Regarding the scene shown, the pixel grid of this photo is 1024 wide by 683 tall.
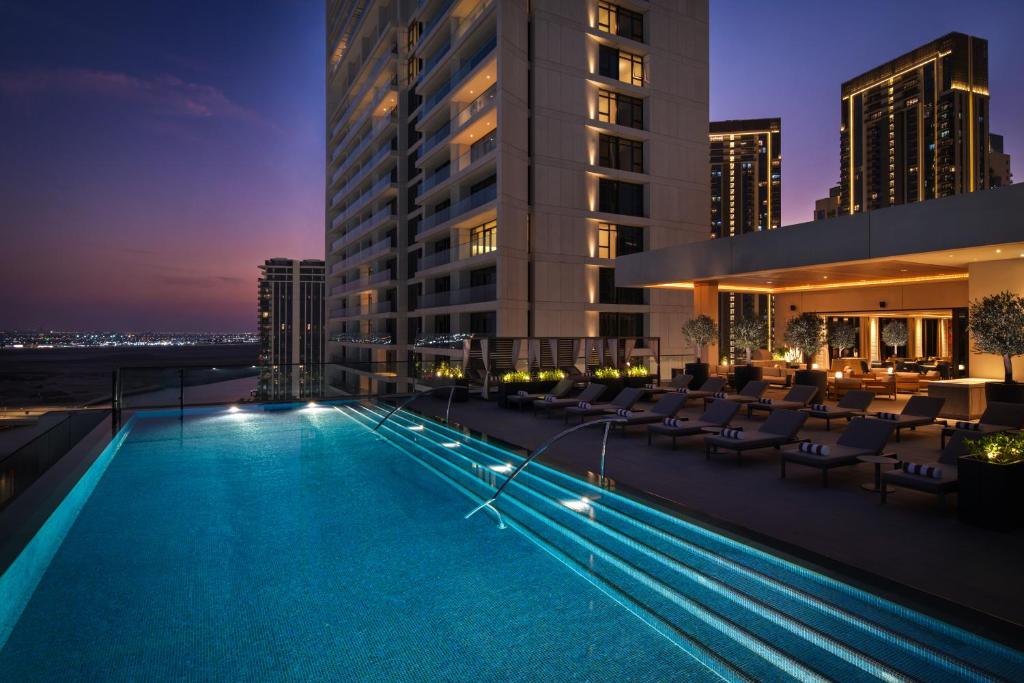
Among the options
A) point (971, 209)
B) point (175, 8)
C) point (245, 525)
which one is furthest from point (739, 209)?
point (245, 525)

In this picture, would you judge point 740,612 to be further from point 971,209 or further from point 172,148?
point 172,148

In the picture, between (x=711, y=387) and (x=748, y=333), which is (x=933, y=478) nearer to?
(x=711, y=387)

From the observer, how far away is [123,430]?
13500 millimetres

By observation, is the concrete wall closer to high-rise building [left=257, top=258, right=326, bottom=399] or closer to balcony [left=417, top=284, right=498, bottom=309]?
balcony [left=417, top=284, right=498, bottom=309]

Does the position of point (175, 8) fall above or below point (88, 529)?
above

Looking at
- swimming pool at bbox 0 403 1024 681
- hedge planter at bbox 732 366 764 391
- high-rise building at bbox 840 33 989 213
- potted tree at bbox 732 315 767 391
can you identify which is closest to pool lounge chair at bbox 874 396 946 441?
hedge planter at bbox 732 366 764 391

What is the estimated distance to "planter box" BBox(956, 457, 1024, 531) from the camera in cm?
593

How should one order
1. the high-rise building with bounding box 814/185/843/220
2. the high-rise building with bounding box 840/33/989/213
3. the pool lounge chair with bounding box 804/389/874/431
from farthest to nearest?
the high-rise building with bounding box 814/185/843/220 → the high-rise building with bounding box 840/33/989/213 → the pool lounge chair with bounding box 804/389/874/431

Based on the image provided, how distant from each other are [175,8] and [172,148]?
24431 millimetres

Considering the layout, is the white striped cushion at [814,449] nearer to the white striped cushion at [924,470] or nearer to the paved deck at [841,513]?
the paved deck at [841,513]

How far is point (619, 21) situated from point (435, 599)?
35644 mm

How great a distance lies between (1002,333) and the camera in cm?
1323

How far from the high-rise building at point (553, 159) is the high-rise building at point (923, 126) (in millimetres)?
98831

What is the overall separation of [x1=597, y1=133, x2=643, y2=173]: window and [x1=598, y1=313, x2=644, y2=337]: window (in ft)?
27.3
